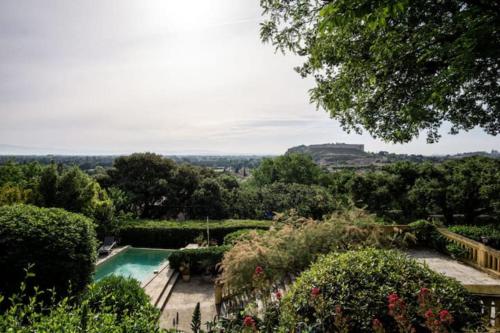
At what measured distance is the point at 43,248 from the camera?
625 cm

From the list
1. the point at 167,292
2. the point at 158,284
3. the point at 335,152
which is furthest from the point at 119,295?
the point at 335,152

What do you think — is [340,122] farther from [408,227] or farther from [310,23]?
[408,227]

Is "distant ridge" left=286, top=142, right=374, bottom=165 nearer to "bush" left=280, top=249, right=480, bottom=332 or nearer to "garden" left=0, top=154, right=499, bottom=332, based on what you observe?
"garden" left=0, top=154, right=499, bottom=332

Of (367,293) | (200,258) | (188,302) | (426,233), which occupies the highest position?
(367,293)

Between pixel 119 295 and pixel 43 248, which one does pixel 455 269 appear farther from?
pixel 43 248

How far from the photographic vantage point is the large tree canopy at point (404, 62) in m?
4.44

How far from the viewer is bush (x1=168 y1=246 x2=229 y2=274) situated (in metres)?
11.9

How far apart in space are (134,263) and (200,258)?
5195 mm

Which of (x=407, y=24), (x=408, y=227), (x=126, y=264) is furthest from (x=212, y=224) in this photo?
(x=407, y=24)

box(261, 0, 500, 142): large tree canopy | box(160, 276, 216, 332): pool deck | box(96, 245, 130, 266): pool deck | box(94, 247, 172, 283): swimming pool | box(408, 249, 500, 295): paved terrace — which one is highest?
Answer: box(261, 0, 500, 142): large tree canopy

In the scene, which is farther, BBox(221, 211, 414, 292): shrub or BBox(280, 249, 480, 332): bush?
BBox(221, 211, 414, 292): shrub

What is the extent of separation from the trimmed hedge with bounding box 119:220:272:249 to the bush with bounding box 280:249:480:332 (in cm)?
1226

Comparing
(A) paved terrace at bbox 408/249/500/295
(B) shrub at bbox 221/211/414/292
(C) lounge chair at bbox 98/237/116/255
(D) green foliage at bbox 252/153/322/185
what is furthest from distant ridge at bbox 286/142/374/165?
(B) shrub at bbox 221/211/414/292

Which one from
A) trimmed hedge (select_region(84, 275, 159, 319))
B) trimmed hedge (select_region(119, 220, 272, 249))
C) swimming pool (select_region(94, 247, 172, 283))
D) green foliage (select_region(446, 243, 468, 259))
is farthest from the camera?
trimmed hedge (select_region(119, 220, 272, 249))
